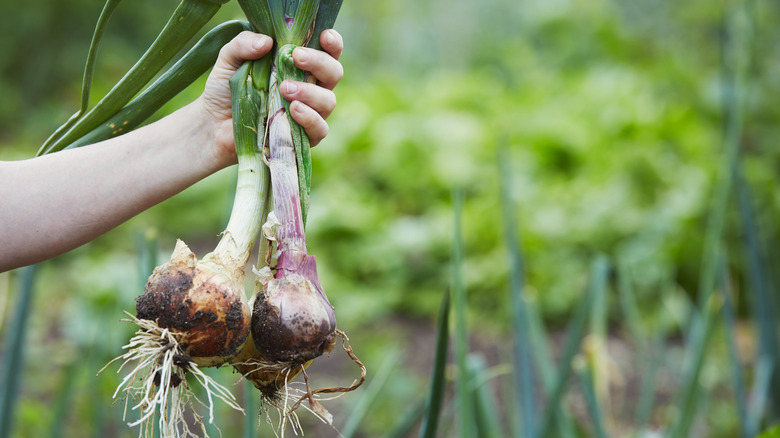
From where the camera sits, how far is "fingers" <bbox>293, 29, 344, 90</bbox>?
51 cm

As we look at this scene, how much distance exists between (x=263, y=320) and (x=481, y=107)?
3.94 meters

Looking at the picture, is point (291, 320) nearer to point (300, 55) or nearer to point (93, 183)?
point (300, 55)

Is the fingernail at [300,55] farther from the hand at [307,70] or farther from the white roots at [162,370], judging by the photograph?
the white roots at [162,370]

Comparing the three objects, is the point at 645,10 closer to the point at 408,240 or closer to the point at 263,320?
the point at 408,240

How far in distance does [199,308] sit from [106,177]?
0.93 ft

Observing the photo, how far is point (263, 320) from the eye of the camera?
0.46 m

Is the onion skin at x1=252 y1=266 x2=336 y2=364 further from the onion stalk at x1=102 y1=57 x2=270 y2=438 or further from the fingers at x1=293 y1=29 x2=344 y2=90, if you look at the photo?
the fingers at x1=293 y1=29 x2=344 y2=90

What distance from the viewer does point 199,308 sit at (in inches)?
17.7

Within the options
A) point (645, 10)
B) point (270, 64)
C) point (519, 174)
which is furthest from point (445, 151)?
point (645, 10)

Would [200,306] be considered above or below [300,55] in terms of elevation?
below

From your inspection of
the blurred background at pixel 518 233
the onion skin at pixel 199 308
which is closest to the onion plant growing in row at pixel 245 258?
the onion skin at pixel 199 308

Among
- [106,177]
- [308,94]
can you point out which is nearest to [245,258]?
[308,94]

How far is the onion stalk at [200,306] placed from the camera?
45 centimetres

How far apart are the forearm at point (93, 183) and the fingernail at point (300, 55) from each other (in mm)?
210
